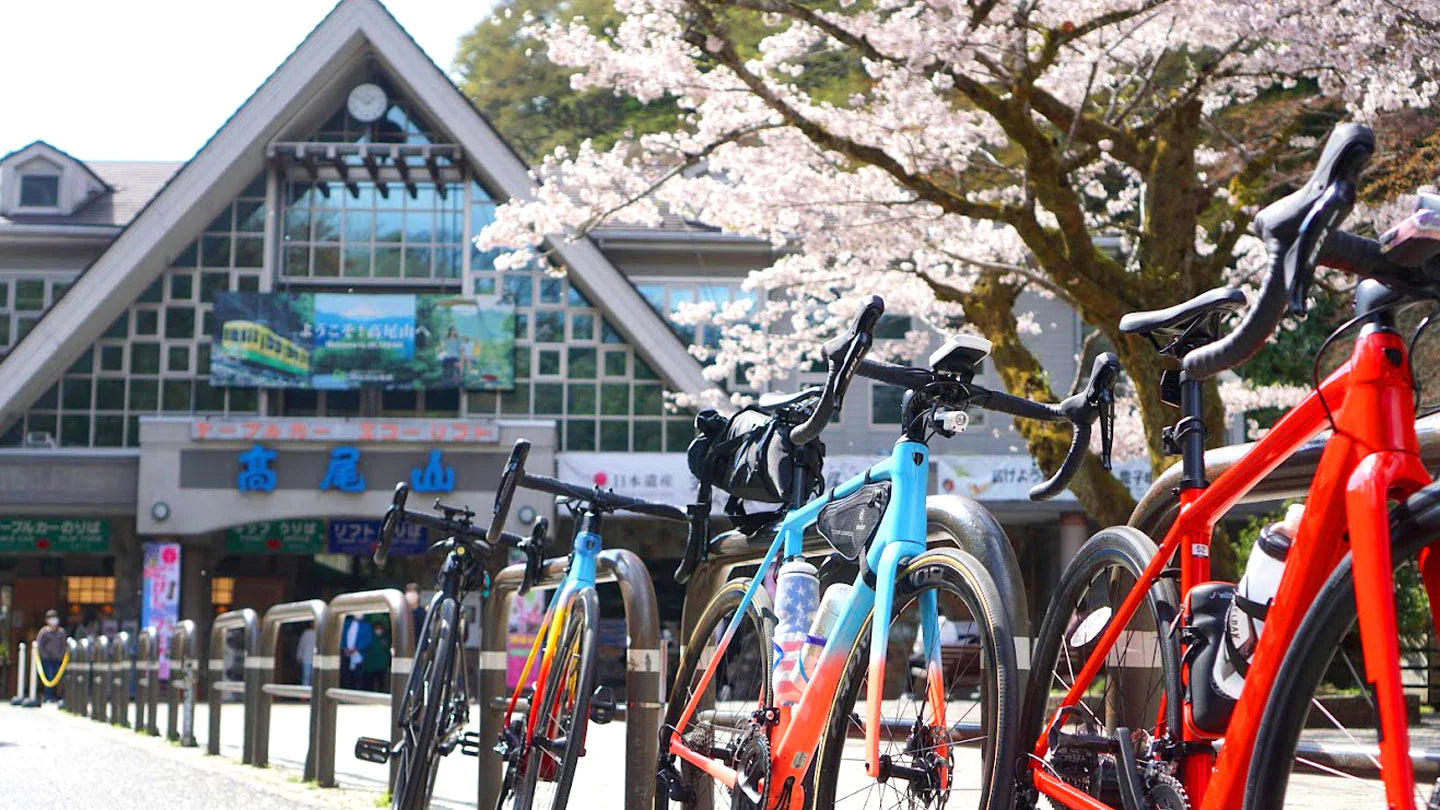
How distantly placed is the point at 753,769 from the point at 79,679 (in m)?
19.3

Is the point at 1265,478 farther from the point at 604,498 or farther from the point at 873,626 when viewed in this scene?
the point at 604,498

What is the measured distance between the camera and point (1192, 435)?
2.77 meters

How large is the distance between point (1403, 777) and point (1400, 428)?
41 centimetres

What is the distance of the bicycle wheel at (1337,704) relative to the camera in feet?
6.32

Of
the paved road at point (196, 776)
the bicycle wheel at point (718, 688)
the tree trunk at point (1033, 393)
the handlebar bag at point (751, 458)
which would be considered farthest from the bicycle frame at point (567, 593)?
the tree trunk at point (1033, 393)

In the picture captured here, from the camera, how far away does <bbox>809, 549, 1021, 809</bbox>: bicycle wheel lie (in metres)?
2.84

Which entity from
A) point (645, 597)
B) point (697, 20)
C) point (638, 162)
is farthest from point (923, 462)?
point (638, 162)

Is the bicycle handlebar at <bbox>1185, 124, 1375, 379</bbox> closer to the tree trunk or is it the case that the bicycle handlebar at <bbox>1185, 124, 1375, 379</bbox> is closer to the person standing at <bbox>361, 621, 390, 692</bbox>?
the tree trunk

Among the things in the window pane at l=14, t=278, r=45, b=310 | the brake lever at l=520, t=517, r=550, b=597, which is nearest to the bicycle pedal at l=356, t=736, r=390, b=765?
the brake lever at l=520, t=517, r=550, b=597

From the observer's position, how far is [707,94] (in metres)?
14.9

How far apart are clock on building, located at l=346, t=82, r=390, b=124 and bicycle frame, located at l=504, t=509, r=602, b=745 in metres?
23.3

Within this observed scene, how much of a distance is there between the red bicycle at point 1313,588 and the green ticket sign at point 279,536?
26.9 meters

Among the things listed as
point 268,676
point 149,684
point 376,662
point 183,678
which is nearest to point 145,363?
point 376,662

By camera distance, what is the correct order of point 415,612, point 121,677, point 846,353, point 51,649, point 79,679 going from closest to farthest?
point 846,353 < point 121,677 < point 415,612 < point 79,679 < point 51,649
